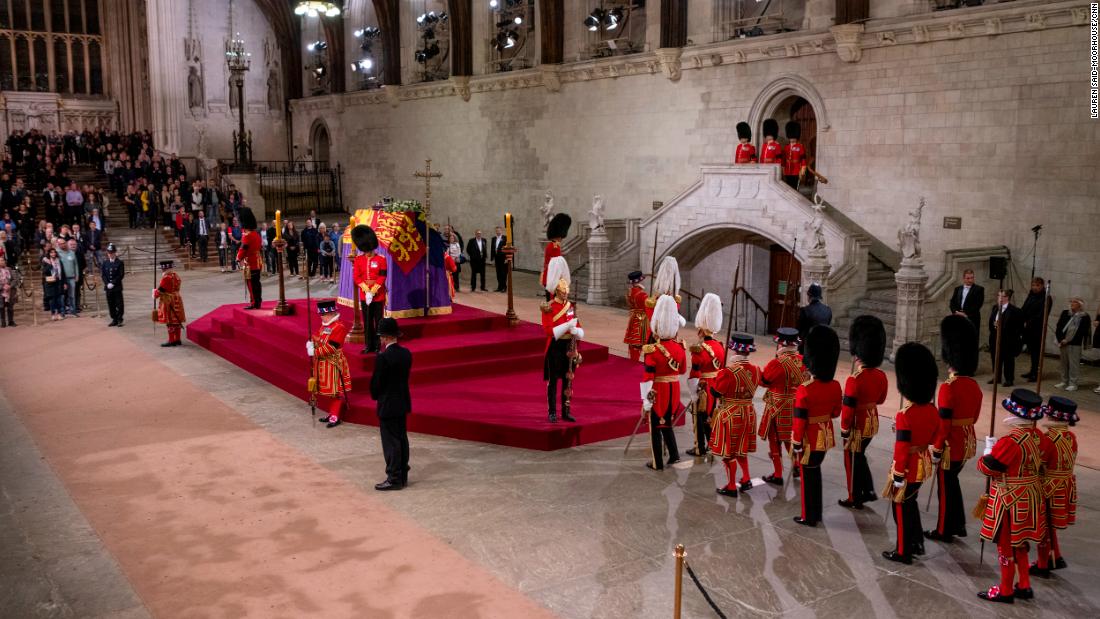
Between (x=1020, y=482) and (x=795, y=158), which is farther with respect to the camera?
(x=795, y=158)

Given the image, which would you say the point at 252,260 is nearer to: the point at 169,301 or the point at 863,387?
the point at 169,301

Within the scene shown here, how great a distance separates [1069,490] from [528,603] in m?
3.86

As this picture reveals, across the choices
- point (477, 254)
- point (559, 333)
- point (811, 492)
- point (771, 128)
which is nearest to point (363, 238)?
point (559, 333)

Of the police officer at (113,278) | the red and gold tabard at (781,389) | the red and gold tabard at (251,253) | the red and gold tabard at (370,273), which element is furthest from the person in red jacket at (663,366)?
the police officer at (113,278)

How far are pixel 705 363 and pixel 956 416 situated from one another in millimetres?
2333

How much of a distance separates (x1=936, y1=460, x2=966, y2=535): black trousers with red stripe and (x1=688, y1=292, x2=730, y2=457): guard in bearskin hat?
65.4 inches

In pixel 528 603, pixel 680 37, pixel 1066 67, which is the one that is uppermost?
pixel 680 37

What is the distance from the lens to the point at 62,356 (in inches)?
571

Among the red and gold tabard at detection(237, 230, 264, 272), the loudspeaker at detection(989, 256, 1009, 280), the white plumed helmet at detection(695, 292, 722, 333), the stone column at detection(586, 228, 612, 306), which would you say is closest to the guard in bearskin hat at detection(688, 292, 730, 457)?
the white plumed helmet at detection(695, 292, 722, 333)

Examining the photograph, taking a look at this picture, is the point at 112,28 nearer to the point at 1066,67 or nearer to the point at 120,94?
the point at 120,94

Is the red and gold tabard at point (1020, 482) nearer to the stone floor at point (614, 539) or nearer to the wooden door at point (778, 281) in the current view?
the stone floor at point (614, 539)

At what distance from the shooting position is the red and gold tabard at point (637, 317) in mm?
11430

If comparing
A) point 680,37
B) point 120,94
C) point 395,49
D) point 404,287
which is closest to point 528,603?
point 404,287

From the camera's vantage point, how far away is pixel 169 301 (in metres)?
15.0
